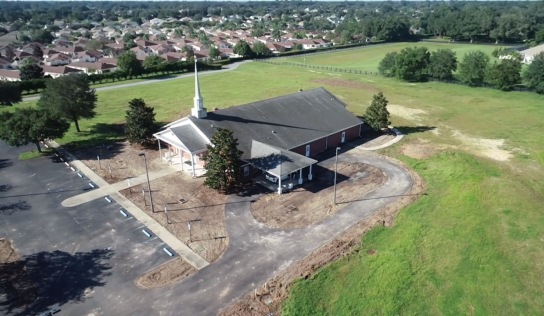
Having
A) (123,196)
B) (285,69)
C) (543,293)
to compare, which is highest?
(285,69)

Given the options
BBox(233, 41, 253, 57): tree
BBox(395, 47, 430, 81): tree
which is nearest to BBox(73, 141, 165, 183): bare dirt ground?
BBox(395, 47, 430, 81): tree

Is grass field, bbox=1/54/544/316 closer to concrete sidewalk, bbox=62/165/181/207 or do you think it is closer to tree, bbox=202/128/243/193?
tree, bbox=202/128/243/193

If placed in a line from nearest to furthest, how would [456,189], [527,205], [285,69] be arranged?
[527,205] → [456,189] → [285,69]

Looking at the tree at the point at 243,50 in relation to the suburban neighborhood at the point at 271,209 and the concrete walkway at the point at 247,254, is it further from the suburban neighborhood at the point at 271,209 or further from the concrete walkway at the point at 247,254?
the concrete walkway at the point at 247,254

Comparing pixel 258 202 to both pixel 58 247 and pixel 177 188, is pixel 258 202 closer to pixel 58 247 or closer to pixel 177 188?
pixel 177 188

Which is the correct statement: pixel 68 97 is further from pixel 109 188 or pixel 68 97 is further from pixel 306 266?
pixel 306 266

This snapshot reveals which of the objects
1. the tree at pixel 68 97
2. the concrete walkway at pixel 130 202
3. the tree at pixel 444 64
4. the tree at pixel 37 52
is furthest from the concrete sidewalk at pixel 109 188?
the tree at pixel 37 52

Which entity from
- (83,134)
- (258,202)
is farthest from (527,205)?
(83,134)
